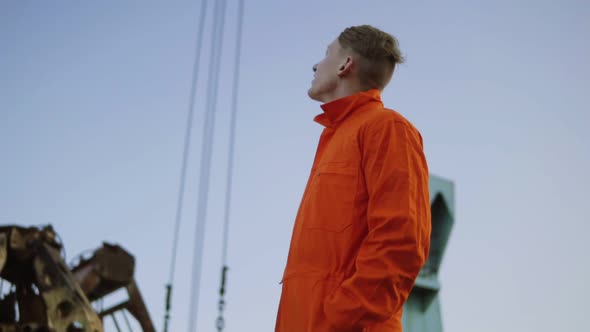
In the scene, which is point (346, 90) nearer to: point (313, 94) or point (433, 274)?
point (313, 94)

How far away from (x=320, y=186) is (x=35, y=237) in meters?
10.5

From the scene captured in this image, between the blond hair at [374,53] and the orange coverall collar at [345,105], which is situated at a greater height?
the blond hair at [374,53]

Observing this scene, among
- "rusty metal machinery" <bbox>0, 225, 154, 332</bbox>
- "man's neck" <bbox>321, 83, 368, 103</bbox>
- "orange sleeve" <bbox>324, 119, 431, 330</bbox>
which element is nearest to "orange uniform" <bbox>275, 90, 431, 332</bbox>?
"orange sleeve" <bbox>324, 119, 431, 330</bbox>

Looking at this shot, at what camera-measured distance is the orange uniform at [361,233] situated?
2.14 meters

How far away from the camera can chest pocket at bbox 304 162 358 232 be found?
7.73ft

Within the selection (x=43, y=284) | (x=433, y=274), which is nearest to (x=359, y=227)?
(x=433, y=274)

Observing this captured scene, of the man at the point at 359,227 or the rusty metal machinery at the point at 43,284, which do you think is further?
the rusty metal machinery at the point at 43,284

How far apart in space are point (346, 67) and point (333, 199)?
0.58 metres

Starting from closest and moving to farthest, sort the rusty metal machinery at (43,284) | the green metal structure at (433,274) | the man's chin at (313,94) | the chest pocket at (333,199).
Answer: the chest pocket at (333,199)
the man's chin at (313,94)
the green metal structure at (433,274)
the rusty metal machinery at (43,284)

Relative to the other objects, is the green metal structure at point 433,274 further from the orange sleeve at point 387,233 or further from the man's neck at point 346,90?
the orange sleeve at point 387,233

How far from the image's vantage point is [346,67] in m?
2.73

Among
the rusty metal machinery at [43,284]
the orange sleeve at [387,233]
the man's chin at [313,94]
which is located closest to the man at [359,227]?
the orange sleeve at [387,233]

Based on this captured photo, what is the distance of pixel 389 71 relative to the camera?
277 cm

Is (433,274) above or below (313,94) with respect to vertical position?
below
